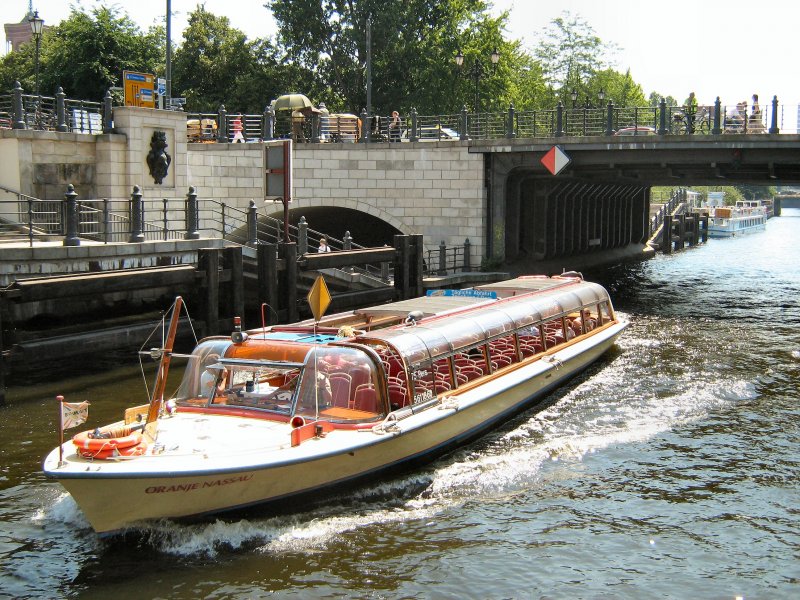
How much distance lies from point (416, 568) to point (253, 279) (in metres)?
15.4

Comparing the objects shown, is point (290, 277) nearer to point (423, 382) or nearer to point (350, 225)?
point (423, 382)

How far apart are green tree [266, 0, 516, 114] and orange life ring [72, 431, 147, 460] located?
45306 millimetres

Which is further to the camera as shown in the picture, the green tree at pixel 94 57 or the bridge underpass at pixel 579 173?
the green tree at pixel 94 57

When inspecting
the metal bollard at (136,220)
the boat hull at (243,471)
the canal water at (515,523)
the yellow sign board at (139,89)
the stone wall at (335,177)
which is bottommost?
the canal water at (515,523)

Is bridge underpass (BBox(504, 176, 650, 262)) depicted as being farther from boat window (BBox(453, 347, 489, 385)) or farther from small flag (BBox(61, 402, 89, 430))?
small flag (BBox(61, 402, 89, 430))

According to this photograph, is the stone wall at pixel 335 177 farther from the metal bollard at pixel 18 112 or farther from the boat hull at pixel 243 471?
the boat hull at pixel 243 471

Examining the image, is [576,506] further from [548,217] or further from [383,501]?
[548,217]

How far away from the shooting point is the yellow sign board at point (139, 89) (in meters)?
30.9

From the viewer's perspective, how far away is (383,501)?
12750 mm

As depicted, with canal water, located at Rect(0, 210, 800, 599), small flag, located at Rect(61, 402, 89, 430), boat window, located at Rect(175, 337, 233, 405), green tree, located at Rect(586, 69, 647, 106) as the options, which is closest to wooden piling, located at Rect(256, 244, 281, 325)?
canal water, located at Rect(0, 210, 800, 599)

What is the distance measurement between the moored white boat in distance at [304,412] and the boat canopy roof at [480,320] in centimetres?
4

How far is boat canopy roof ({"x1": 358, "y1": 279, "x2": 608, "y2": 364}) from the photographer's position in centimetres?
1437

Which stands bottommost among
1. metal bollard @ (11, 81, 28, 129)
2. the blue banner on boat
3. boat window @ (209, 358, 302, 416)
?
boat window @ (209, 358, 302, 416)

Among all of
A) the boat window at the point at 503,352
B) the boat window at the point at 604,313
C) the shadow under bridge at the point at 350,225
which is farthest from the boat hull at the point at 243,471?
the shadow under bridge at the point at 350,225
